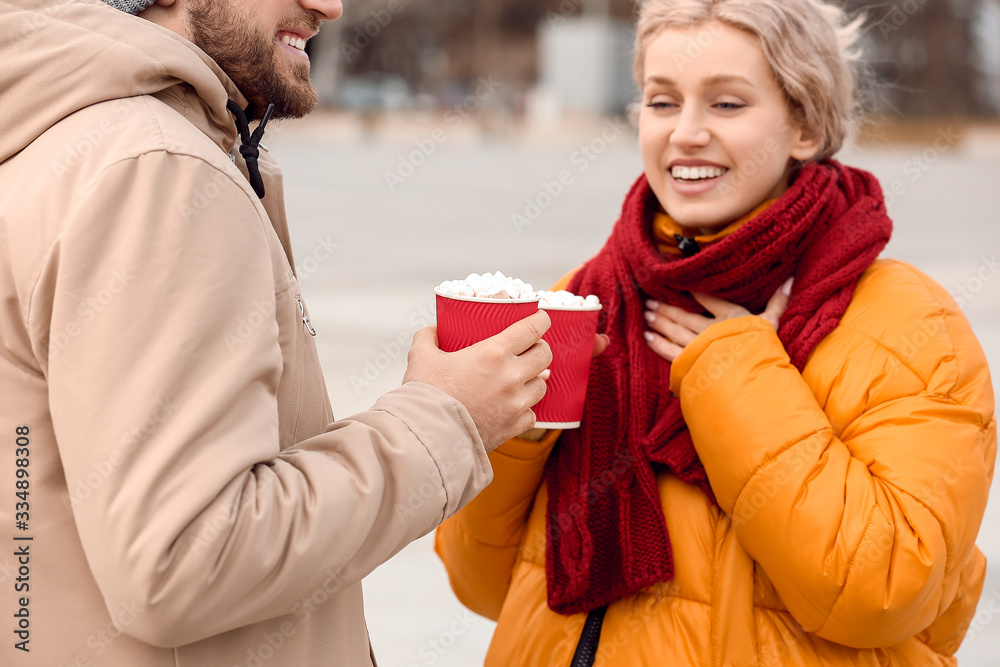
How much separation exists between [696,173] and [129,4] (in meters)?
1.15

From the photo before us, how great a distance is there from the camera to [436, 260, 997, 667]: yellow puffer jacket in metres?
1.62

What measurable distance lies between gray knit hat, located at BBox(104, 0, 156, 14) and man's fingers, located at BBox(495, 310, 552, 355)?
27.0 inches

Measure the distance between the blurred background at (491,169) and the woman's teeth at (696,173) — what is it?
502mm

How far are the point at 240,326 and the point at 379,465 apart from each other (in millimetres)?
Answer: 250

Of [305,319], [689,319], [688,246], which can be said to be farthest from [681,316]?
[305,319]

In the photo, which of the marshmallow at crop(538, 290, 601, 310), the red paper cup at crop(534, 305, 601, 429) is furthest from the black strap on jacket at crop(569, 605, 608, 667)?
the marshmallow at crop(538, 290, 601, 310)

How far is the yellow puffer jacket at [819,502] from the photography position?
1616mm

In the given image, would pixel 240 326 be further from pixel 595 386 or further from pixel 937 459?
pixel 937 459

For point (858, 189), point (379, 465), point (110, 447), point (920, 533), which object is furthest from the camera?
point (858, 189)

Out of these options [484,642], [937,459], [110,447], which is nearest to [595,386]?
[937,459]

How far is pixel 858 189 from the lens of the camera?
207cm

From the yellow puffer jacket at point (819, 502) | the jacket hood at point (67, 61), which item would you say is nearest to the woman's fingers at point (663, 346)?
the yellow puffer jacket at point (819, 502)

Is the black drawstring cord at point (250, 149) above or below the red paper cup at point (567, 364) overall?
above

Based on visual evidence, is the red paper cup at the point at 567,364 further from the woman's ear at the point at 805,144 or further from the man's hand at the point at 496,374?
the woman's ear at the point at 805,144
